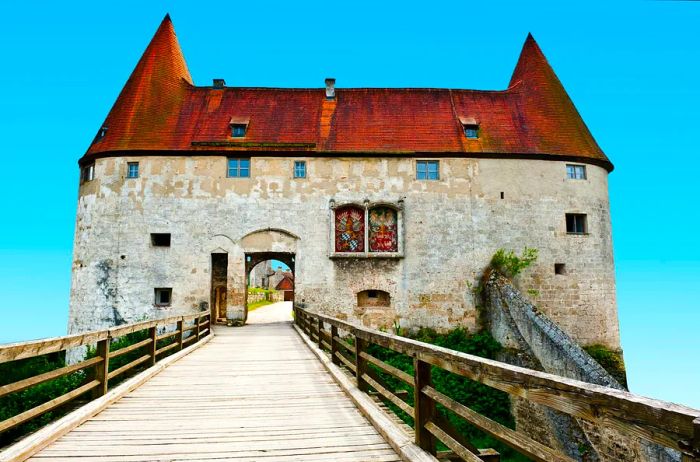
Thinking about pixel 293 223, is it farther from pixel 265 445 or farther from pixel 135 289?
pixel 265 445

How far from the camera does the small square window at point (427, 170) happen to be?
67.1 feet

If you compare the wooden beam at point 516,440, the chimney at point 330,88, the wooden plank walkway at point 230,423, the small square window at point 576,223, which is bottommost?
the wooden plank walkway at point 230,423

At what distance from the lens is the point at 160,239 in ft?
65.1

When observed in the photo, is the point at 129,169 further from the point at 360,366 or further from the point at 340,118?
the point at 360,366

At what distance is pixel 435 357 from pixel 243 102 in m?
20.5

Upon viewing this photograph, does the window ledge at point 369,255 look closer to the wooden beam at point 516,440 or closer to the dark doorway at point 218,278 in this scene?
the dark doorway at point 218,278

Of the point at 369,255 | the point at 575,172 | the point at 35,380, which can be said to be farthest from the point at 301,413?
the point at 575,172

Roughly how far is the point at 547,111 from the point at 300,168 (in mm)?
11201

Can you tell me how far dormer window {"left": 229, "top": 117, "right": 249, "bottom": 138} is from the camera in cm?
2094

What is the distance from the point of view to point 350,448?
14.7 feet

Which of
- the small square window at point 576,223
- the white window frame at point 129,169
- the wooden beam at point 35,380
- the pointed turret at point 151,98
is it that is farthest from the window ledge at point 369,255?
the wooden beam at point 35,380

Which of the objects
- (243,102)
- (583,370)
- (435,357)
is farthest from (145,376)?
(243,102)

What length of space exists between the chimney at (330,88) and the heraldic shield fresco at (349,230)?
6.15m

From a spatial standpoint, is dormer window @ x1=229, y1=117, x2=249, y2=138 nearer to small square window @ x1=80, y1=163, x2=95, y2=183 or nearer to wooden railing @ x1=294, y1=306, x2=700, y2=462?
small square window @ x1=80, y1=163, x2=95, y2=183
